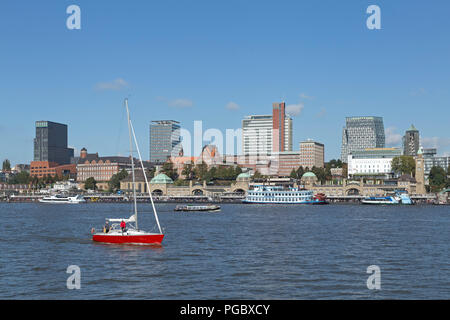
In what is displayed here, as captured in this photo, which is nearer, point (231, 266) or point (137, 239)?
point (231, 266)

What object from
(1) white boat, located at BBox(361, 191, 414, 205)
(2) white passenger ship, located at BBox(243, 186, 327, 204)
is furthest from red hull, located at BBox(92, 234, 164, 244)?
(1) white boat, located at BBox(361, 191, 414, 205)

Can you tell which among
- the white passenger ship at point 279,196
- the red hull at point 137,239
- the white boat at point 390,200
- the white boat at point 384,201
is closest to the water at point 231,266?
the red hull at point 137,239

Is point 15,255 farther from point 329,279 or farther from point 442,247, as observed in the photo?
point 442,247

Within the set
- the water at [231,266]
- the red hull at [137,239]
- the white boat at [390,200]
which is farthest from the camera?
the white boat at [390,200]

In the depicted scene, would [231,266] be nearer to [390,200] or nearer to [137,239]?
[137,239]

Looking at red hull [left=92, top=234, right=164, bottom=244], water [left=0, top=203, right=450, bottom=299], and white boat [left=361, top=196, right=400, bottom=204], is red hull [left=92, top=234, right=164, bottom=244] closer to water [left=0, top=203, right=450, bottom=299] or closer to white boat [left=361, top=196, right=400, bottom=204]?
water [left=0, top=203, right=450, bottom=299]

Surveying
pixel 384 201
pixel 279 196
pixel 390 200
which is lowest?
pixel 384 201

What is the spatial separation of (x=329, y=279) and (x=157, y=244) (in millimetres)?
20929

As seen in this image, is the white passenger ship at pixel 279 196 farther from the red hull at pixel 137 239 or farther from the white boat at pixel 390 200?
the red hull at pixel 137 239

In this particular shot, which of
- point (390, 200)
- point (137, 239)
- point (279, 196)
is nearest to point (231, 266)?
point (137, 239)

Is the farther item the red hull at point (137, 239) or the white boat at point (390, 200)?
the white boat at point (390, 200)
